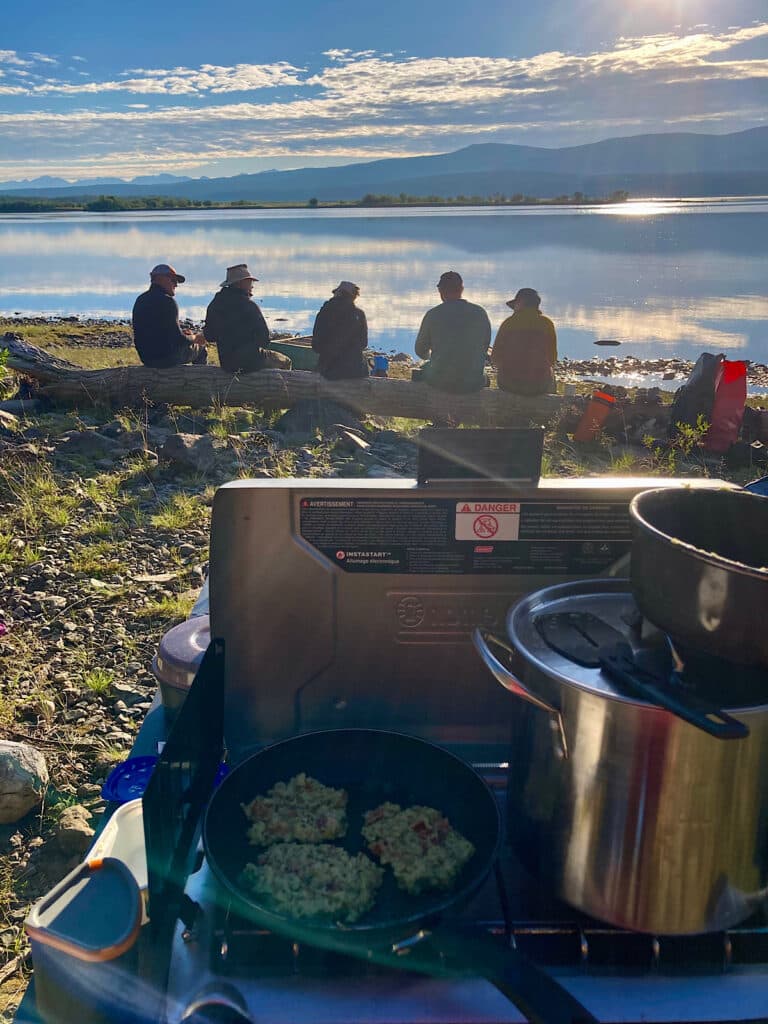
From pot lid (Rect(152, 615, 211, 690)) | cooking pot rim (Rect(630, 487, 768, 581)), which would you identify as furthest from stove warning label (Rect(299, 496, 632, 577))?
pot lid (Rect(152, 615, 211, 690))

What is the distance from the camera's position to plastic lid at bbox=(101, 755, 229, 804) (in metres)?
2.22

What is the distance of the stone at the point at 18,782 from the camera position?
3566 millimetres

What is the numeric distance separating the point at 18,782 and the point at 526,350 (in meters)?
8.43

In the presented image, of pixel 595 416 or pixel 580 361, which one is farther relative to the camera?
pixel 580 361

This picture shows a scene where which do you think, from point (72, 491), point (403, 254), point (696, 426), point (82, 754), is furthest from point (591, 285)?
point (82, 754)

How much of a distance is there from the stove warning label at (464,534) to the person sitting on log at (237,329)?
30.6 ft

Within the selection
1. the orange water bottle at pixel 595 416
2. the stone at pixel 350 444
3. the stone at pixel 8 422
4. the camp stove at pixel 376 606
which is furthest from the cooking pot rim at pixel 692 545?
the stone at pixel 8 422

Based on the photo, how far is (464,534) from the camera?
212 cm

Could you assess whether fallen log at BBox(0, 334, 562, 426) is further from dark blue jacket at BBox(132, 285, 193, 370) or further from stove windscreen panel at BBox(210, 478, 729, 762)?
stove windscreen panel at BBox(210, 478, 729, 762)

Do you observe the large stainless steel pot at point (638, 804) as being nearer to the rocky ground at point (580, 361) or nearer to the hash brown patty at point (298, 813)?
the hash brown patty at point (298, 813)

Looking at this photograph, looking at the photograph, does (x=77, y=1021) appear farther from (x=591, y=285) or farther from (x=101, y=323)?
(x=591, y=285)

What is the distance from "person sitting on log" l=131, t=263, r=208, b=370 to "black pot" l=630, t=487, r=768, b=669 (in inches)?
389

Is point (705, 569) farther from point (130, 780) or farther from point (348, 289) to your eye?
point (348, 289)

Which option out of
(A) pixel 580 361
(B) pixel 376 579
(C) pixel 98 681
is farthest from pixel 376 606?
(A) pixel 580 361
